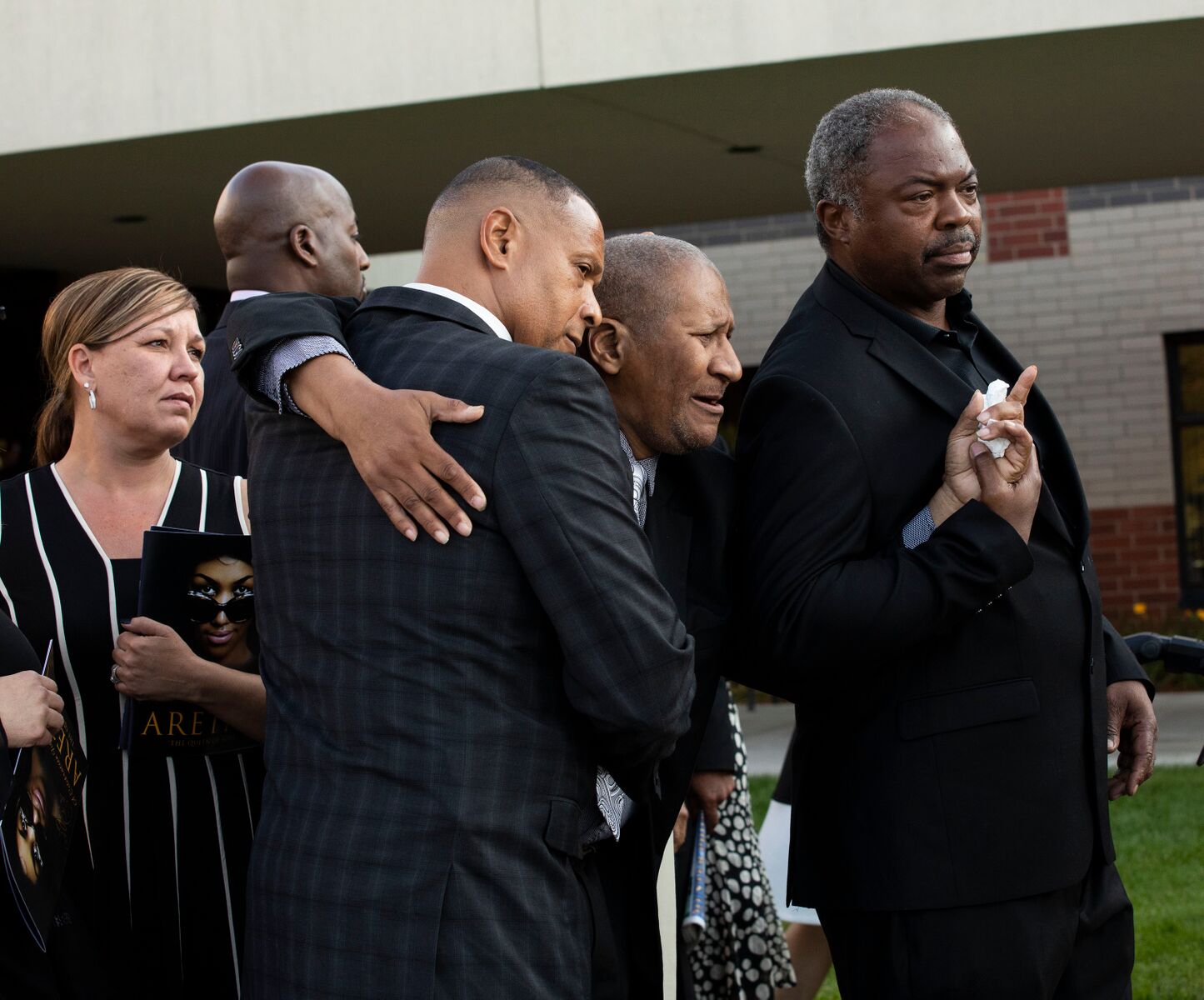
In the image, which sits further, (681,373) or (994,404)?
(681,373)

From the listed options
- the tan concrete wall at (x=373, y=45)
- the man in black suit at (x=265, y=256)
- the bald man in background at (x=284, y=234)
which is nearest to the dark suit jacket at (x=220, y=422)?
the man in black suit at (x=265, y=256)

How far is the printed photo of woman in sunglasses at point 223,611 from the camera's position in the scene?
116 inches

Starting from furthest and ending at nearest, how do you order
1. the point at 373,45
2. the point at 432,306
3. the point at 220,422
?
the point at 373,45 < the point at 220,422 < the point at 432,306

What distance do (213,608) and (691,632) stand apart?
0.99 m

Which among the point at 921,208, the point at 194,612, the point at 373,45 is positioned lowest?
the point at 194,612

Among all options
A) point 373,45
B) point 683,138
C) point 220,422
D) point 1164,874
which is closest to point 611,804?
point 220,422

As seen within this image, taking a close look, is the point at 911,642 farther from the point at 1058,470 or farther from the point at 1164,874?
the point at 1164,874

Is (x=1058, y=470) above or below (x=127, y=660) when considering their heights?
above

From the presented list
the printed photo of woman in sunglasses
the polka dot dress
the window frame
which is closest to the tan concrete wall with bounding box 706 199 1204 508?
the window frame

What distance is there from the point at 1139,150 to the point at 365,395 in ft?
25.5

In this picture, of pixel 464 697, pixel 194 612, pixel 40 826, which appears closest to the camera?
pixel 464 697

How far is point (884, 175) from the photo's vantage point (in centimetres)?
270

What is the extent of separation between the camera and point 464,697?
212 cm

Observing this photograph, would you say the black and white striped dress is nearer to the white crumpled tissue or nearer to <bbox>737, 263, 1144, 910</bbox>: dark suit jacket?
<bbox>737, 263, 1144, 910</bbox>: dark suit jacket
